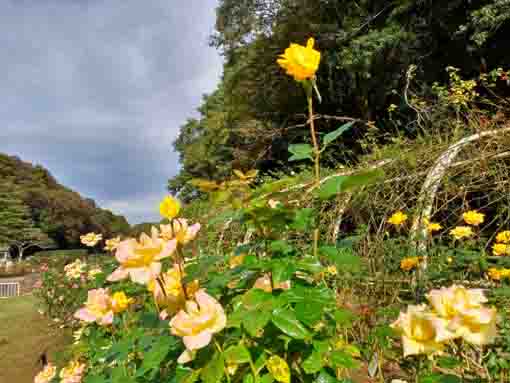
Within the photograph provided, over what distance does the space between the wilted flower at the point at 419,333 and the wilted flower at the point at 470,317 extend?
0.7 inches

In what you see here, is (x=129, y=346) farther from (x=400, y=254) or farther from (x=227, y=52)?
(x=227, y=52)

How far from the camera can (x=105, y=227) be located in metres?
26.3

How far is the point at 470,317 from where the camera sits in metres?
0.40

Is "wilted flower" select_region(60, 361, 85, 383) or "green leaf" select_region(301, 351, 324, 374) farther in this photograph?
"wilted flower" select_region(60, 361, 85, 383)

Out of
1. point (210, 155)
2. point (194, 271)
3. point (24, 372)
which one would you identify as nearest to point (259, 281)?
point (194, 271)

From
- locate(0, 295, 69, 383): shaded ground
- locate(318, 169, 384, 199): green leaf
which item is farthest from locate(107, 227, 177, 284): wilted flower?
locate(0, 295, 69, 383): shaded ground

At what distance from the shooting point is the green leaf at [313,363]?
527mm

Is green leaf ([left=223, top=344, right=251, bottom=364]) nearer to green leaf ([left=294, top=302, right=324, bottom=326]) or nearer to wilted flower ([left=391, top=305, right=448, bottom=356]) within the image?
A: green leaf ([left=294, top=302, right=324, bottom=326])

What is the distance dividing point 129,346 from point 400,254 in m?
1.41

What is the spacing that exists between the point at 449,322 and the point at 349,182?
0.23 m

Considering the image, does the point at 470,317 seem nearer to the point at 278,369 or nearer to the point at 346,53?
the point at 278,369

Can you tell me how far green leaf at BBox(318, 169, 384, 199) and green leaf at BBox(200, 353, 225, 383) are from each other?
→ 303 mm

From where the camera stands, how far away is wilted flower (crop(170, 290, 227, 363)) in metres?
0.45

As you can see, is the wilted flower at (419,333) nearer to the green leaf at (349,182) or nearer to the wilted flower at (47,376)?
the green leaf at (349,182)
